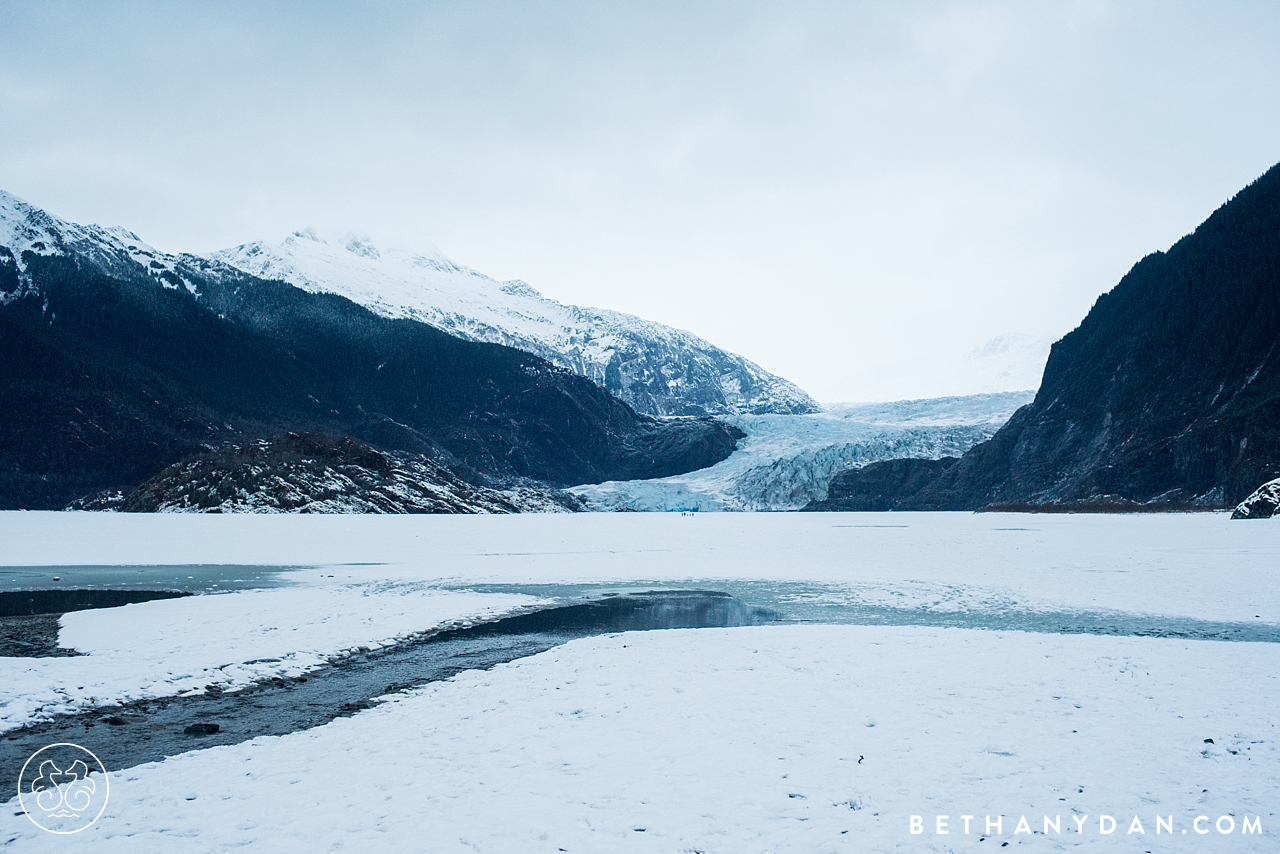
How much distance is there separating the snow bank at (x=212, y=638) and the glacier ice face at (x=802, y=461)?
118 meters

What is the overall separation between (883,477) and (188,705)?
142439 mm

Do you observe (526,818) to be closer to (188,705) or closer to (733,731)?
(733,731)

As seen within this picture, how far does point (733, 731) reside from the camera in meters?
10.3

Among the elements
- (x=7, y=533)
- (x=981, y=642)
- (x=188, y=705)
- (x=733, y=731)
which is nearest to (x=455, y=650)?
(x=188, y=705)

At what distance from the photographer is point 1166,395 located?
95188 millimetres

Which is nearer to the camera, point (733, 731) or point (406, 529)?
point (733, 731)

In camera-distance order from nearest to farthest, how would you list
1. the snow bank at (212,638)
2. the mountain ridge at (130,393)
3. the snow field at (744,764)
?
the snow field at (744,764), the snow bank at (212,638), the mountain ridge at (130,393)

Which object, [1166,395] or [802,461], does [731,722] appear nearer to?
[1166,395]

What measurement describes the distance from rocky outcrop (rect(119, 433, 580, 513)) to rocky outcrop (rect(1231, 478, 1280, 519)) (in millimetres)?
83032

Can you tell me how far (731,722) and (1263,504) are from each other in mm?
62632

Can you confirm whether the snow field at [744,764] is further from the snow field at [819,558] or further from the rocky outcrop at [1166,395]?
the rocky outcrop at [1166,395]

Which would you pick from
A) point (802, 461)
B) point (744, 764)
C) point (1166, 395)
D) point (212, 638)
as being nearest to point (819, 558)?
point (212, 638)

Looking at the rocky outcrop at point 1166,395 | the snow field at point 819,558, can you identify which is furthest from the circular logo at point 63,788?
the rocky outcrop at point 1166,395

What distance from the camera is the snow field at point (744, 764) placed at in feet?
23.7
